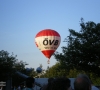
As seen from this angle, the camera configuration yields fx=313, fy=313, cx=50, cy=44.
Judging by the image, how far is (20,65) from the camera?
53656 mm

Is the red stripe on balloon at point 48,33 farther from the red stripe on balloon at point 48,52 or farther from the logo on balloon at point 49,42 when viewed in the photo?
the red stripe on balloon at point 48,52

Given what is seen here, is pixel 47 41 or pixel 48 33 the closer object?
pixel 48 33

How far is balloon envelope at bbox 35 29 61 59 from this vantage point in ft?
116

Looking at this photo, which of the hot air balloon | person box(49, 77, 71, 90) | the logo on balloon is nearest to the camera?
person box(49, 77, 71, 90)

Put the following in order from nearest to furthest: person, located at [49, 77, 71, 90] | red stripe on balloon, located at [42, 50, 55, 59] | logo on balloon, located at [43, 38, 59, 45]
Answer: person, located at [49, 77, 71, 90] → logo on balloon, located at [43, 38, 59, 45] → red stripe on balloon, located at [42, 50, 55, 59]

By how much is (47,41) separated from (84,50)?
441cm

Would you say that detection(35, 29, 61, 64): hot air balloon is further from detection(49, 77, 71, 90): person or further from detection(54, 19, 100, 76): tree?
detection(49, 77, 71, 90): person

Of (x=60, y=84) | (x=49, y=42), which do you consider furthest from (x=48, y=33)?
(x=60, y=84)

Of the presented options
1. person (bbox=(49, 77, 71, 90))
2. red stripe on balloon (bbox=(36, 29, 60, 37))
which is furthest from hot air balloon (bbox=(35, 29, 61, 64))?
person (bbox=(49, 77, 71, 90))

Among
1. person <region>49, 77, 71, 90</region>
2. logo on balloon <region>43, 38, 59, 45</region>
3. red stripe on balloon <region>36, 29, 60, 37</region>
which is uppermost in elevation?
red stripe on balloon <region>36, 29, 60, 37</region>

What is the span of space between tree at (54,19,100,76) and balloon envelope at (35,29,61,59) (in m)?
1.95

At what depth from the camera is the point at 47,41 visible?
35.7 metres

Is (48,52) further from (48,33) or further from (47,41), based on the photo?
(48,33)

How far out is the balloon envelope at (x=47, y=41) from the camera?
35438 millimetres
